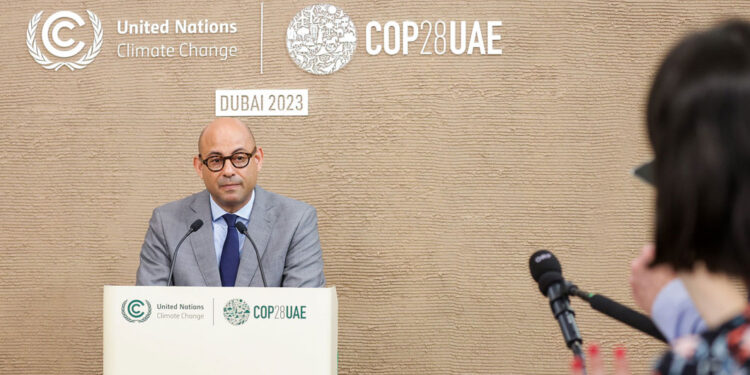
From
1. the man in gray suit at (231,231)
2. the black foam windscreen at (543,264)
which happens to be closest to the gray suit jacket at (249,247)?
the man in gray suit at (231,231)

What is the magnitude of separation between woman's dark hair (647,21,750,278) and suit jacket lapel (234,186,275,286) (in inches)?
81.4

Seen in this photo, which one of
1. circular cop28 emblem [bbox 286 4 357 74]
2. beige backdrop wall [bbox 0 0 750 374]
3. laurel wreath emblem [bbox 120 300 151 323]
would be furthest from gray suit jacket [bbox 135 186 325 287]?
circular cop28 emblem [bbox 286 4 357 74]

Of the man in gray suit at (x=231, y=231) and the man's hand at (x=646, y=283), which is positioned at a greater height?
the man in gray suit at (x=231, y=231)

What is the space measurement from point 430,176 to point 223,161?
3.56 feet

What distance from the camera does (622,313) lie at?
4.29 ft

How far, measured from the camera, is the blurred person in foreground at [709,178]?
31.3 inches

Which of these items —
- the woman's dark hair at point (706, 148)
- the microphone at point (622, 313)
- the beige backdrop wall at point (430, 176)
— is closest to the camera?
the woman's dark hair at point (706, 148)

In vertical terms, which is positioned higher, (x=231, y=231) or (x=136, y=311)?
(x=231, y=231)

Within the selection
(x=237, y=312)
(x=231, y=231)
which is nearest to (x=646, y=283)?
(x=237, y=312)

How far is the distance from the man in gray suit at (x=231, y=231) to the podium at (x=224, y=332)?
0.56 m

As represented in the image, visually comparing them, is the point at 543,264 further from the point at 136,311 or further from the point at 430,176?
the point at 430,176

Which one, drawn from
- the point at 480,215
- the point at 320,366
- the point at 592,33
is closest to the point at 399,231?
the point at 480,215

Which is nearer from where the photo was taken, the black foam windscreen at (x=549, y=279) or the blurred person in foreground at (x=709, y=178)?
the blurred person in foreground at (x=709, y=178)

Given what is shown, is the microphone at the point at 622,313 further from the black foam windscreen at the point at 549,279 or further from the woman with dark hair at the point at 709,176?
the woman with dark hair at the point at 709,176
